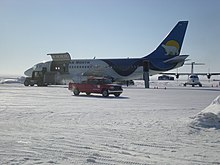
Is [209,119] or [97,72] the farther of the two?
[97,72]

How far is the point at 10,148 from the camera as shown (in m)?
7.33

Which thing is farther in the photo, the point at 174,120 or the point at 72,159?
the point at 174,120

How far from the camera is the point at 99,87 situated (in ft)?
91.8

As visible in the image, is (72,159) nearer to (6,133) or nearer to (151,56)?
(6,133)

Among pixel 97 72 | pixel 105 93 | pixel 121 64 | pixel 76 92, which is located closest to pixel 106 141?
pixel 105 93

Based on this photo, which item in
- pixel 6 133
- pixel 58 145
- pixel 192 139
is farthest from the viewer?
pixel 6 133

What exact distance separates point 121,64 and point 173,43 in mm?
7915

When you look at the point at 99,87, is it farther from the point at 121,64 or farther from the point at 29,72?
Result: the point at 29,72

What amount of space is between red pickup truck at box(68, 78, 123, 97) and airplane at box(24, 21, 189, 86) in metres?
18.2

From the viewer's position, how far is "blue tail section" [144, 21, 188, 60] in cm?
4497

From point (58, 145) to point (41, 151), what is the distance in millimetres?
703

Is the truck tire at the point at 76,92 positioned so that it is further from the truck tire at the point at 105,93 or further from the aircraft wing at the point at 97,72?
the aircraft wing at the point at 97,72

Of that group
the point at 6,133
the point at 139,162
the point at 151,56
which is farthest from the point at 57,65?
the point at 139,162

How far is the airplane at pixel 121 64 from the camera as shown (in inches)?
1779
